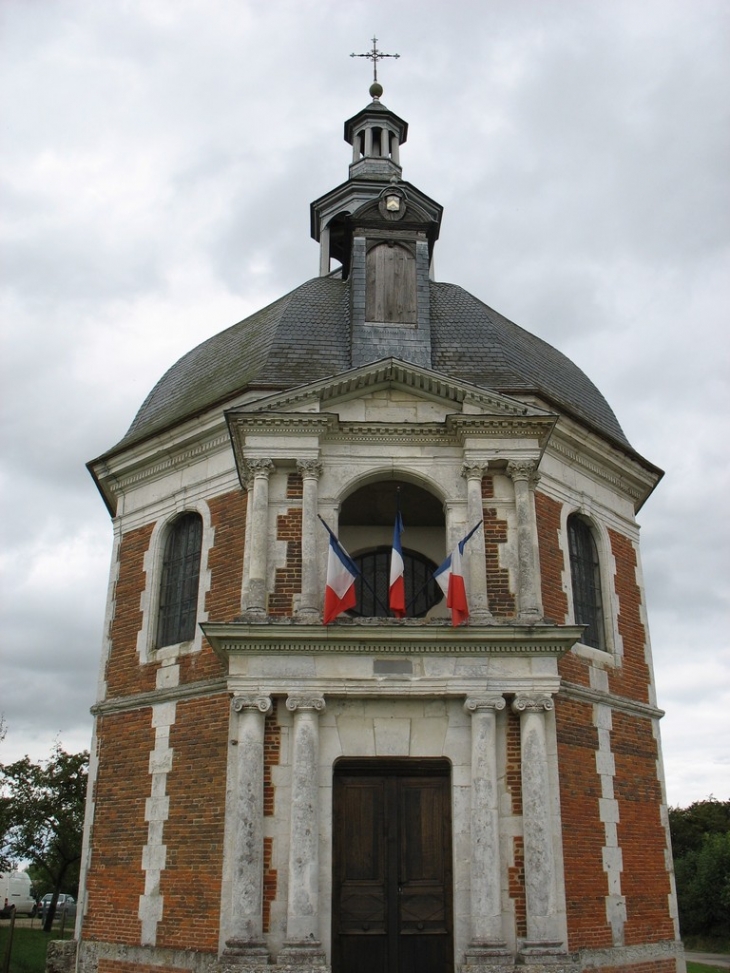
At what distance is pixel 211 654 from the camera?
14.9 meters

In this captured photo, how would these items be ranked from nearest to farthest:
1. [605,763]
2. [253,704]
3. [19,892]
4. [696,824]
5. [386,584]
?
[253,704] → [605,763] → [386,584] → [696,824] → [19,892]

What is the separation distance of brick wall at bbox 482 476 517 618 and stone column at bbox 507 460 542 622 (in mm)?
190

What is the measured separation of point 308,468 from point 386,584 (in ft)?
10.9

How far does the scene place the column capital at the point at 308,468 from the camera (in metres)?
14.4

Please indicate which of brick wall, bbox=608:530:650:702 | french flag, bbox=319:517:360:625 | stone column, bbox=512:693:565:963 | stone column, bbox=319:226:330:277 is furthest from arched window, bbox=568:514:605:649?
stone column, bbox=319:226:330:277

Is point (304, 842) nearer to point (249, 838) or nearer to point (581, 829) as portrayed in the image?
point (249, 838)

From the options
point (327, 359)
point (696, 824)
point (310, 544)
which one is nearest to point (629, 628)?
point (310, 544)

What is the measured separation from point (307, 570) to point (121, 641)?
189 inches

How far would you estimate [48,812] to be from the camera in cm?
4191

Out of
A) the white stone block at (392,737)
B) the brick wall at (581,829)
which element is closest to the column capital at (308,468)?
the white stone block at (392,737)

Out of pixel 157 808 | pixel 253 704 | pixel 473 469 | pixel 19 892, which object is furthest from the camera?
pixel 19 892

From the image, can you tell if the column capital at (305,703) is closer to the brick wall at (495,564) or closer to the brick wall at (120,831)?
the brick wall at (495,564)

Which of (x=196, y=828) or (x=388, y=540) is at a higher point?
(x=388, y=540)

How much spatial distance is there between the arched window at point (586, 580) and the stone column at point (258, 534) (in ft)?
17.8
